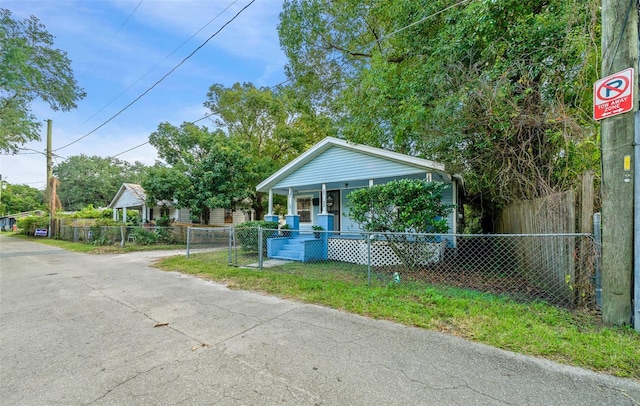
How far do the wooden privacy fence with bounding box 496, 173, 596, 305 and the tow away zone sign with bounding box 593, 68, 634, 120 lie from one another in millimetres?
809

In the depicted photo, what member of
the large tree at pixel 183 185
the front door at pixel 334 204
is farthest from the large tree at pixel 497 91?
the large tree at pixel 183 185

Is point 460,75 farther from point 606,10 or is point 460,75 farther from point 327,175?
point 327,175

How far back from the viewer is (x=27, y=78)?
1352cm

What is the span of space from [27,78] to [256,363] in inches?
756

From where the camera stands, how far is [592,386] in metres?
2.23

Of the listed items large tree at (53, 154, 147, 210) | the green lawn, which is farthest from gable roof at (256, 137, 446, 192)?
large tree at (53, 154, 147, 210)

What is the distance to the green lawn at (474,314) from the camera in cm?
270

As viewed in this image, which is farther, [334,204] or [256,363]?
[334,204]

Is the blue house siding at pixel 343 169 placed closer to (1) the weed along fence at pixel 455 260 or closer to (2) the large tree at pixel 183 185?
(1) the weed along fence at pixel 455 260

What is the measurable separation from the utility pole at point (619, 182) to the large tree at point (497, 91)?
686 mm

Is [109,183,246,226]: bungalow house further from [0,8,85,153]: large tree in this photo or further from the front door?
the front door

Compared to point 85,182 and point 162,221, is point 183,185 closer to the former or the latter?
point 162,221

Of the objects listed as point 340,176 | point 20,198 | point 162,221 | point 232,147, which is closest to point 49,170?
point 162,221

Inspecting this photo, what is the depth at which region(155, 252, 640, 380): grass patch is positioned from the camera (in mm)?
2691
